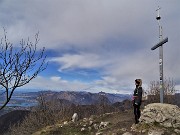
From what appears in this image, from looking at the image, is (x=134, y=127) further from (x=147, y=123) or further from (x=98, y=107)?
(x=98, y=107)

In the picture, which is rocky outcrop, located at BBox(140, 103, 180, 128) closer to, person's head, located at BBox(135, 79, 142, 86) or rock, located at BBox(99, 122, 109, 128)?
person's head, located at BBox(135, 79, 142, 86)

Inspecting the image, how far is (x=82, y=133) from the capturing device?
19.0 m

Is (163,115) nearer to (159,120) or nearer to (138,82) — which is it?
(159,120)

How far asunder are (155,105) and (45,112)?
161 ft

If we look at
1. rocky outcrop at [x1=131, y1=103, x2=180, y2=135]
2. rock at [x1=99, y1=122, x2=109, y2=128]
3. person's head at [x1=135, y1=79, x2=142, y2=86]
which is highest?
person's head at [x1=135, y1=79, x2=142, y2=86]

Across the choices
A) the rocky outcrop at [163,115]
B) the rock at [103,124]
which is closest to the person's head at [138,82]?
the rocky outcrop at [163,115]

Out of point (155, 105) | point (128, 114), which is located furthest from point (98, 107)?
point (155, 105)

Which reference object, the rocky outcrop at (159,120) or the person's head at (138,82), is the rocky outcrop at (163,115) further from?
the person's head at (138,82)

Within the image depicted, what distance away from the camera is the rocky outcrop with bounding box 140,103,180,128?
15680mm

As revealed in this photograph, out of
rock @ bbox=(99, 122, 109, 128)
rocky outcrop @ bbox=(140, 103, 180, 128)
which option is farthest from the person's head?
rock @ bbox=(99, 122, 109, 128)

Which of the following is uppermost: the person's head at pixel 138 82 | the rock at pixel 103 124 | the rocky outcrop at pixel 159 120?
the person's head at pixel 138 82

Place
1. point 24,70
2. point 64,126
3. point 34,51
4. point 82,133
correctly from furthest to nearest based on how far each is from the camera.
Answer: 1. point 64,126
2. point 82,133
3. point 34,51
4. point 24,70

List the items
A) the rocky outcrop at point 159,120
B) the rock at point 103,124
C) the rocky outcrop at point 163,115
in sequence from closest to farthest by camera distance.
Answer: the rocky outcrop at point 159,120 < the rocky outcrop at point 163,115 < the rock at point 103,124

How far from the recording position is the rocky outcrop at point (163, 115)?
1568cm
